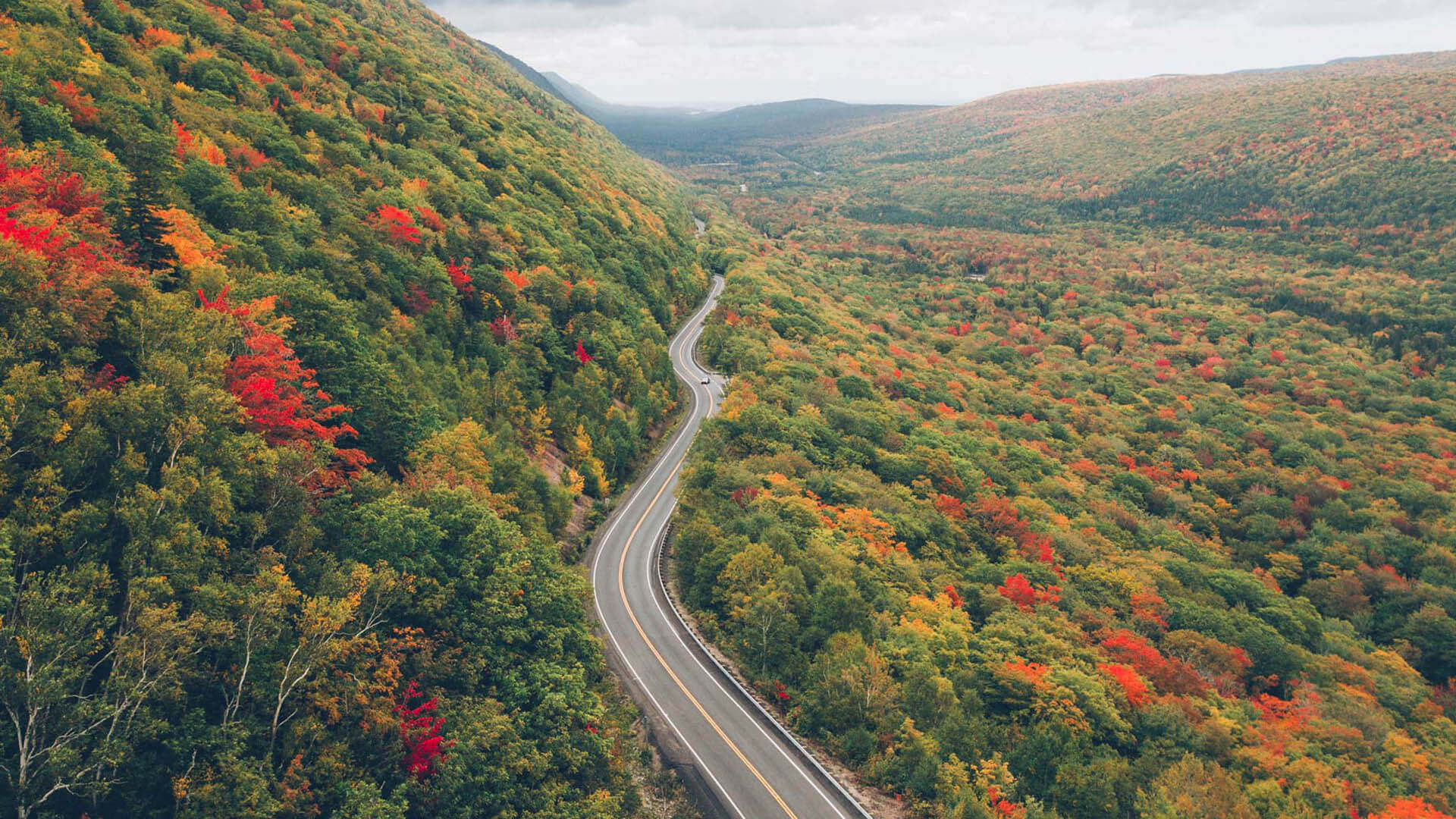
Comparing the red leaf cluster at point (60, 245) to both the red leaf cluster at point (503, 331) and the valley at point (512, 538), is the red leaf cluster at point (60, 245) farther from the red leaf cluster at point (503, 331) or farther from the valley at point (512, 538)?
the red leaf cluster at point (503, 331)

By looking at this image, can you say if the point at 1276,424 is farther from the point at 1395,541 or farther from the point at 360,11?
the point at 360,11

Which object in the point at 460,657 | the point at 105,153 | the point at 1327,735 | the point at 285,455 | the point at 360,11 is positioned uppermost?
the point at 360,11

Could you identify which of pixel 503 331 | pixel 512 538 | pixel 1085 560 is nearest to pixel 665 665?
pixel 512 538

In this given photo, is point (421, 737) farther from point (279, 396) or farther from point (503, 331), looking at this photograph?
point (503, 331)

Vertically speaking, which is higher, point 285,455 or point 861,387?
point 285,455

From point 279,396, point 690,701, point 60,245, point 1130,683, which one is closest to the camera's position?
point 60,245

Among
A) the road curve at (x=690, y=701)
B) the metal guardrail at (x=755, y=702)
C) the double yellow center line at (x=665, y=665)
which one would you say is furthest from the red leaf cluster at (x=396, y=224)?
the metal guardrail at (x=755, y=702)

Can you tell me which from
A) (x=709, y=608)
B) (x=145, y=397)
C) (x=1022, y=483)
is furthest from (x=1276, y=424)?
(x=145, y=397)
